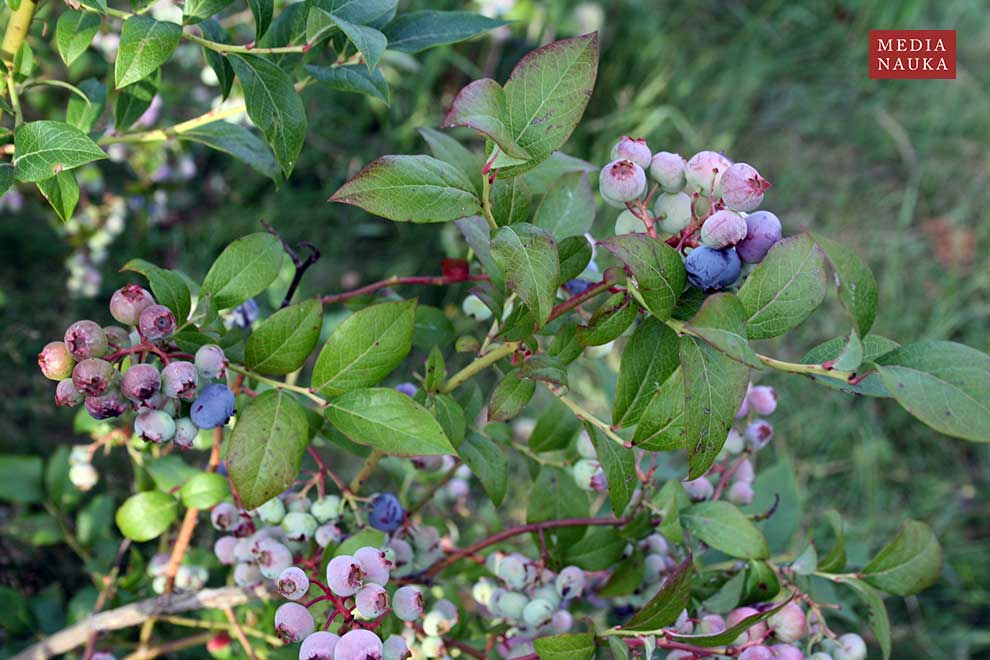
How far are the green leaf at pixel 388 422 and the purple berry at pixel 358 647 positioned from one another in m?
0.13

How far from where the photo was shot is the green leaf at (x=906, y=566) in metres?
0.88

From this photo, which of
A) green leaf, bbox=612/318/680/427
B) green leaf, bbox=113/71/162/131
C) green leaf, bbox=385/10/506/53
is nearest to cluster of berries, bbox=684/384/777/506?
green leaf, bbox=612/318/680/427

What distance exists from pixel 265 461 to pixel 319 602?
148mm

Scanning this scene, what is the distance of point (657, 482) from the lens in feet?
3.59

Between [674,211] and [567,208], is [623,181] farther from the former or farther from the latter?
[567,208]

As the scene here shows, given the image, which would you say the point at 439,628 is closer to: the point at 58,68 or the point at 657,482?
the point at 657,482

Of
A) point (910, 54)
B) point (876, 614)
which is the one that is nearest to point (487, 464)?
point (876, 614)

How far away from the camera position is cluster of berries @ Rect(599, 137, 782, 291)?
0.61 metres

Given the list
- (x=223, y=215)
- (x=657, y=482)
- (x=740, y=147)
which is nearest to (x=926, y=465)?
(x=740, y=147)

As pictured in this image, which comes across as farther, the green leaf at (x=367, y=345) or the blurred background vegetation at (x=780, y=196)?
the blurred background vegetation at (x=780, y=196)

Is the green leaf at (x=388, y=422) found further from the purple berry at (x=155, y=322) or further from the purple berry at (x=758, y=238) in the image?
the purple berry at (x=758, y=238)

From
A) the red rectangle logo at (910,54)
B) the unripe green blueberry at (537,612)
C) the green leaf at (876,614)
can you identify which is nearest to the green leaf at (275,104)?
the unripe green blueberry at (537,612)

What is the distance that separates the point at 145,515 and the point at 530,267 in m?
0.59

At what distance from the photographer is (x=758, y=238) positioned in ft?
2.12
